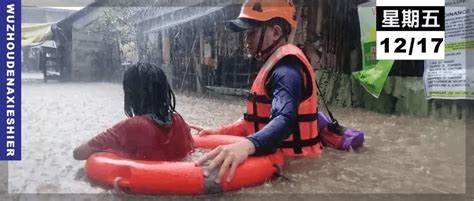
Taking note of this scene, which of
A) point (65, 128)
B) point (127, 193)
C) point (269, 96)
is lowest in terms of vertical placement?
point (127, 193)

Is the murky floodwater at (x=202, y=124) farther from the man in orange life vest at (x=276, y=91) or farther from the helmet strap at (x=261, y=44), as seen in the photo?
the helmet strap at (x=261, y=44)

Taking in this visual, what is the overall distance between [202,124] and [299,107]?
63 cm

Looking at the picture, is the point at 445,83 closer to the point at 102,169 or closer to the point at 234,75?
the point at 234,75

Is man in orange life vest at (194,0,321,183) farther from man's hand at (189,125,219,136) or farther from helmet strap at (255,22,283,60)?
man's hand at (189,125,219,136)

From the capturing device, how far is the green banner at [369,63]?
339 cm

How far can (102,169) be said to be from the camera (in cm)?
137

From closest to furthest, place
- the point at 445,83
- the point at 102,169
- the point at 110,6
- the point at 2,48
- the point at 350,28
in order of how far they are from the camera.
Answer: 1. the point at 2,48
2. the point at 102,169
3. the point at 110,6
4. the point at 445,83
5. the point at 350,28

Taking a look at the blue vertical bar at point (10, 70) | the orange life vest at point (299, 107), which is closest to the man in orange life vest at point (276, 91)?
the orange life vest at point (299, 107)

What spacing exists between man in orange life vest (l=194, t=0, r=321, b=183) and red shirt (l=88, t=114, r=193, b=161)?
239 mm

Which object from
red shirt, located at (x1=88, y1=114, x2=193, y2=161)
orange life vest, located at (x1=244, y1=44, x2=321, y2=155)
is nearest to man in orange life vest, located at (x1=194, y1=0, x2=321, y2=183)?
orange life vest, located at (x1=244, y1=44, x2=321, y2=155)

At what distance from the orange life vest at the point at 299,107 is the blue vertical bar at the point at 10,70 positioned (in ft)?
2.48

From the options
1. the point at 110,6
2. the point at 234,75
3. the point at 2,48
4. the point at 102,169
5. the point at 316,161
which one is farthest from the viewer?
the point at 234,75

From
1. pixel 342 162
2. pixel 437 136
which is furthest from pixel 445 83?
pixel 342 162

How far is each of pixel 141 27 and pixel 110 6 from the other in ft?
0.40
